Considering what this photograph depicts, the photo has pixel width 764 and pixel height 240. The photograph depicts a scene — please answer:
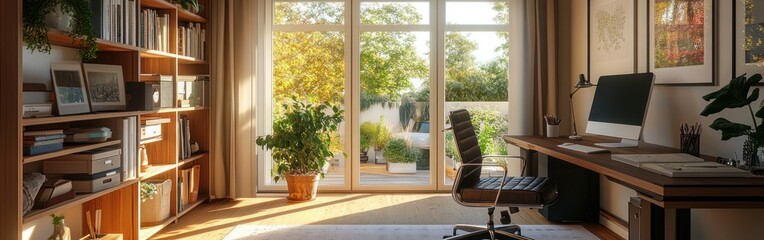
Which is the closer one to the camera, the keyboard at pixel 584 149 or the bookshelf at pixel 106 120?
the bookshelf at pixel 106 120

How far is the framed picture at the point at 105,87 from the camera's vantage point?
3.45m

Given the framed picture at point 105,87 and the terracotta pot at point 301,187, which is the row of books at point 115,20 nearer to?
the framed picture at point 105,87

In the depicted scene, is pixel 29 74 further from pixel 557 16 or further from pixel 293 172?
pixel 557 16

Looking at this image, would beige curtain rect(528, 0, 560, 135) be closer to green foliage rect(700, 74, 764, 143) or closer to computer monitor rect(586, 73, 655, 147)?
computer monitor rect(586, 73, 655, 147)

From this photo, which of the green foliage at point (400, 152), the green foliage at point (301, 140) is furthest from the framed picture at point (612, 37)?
the green foliage at point (301, 140)

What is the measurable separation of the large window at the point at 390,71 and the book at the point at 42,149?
9.04ft

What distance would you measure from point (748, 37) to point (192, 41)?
12.9 ft

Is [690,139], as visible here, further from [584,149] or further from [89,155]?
[89,155]

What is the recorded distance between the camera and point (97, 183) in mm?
3393

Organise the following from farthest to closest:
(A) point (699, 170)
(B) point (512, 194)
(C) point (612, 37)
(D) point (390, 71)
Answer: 1. (D) point (390, 71)
2. (C) point (612, 37)
3. (B) point (512, 194)
4. (A) point (699, 170)

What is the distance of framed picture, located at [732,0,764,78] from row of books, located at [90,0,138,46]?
3.19 meters

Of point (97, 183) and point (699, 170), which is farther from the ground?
point (699, 170)

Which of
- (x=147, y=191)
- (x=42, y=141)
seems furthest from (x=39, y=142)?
(x=147, y=191)

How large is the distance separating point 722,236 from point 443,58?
3.12m
